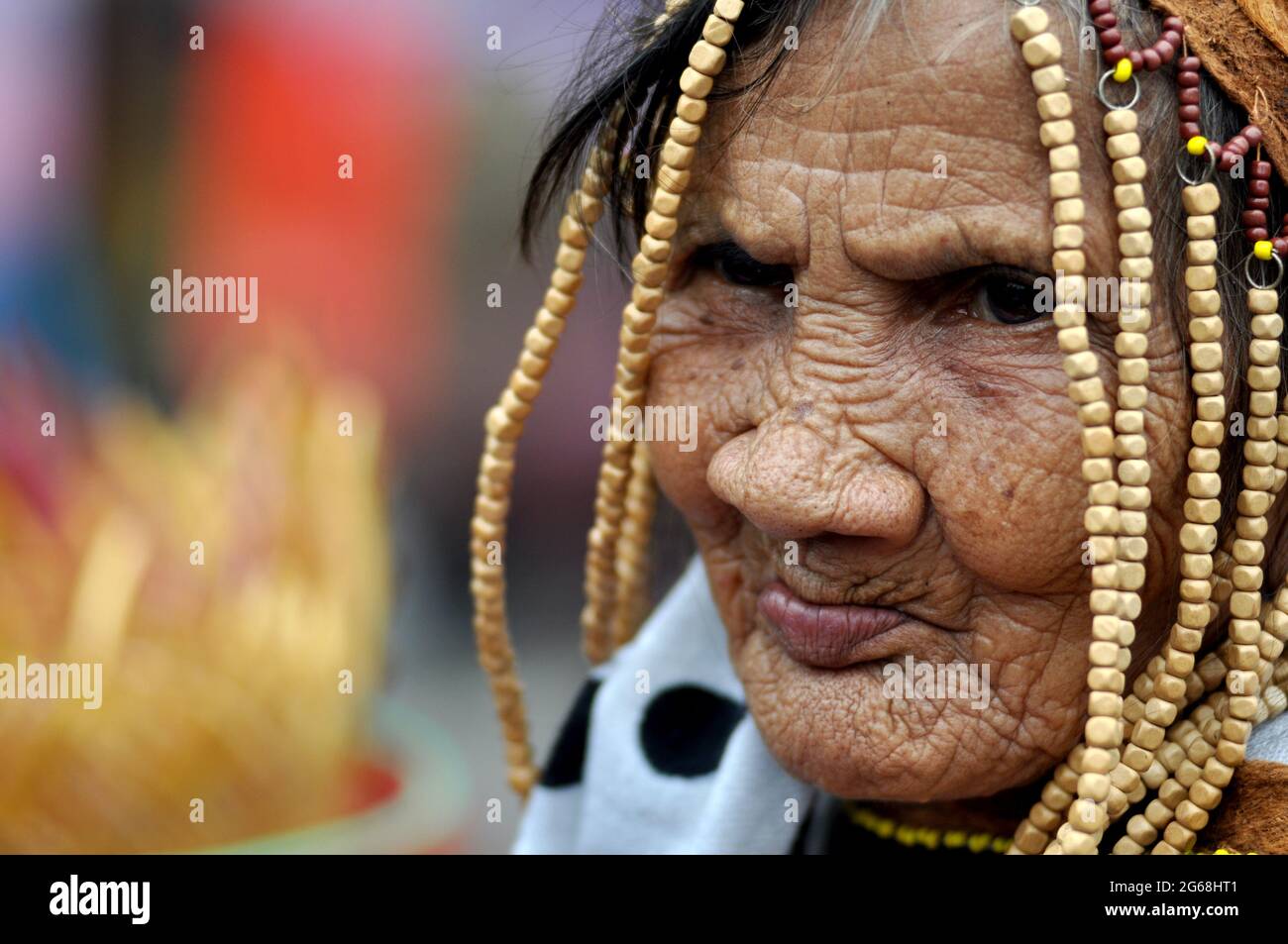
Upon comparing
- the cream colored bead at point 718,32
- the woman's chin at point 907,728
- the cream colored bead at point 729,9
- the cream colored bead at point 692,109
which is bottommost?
the woman's chin at point 907,728

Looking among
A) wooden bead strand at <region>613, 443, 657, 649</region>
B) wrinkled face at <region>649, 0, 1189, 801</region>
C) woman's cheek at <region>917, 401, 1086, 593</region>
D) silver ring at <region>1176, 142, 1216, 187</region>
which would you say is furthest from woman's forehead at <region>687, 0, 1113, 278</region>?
wooden bead strand at <region>613, 443, 657, 649</region>

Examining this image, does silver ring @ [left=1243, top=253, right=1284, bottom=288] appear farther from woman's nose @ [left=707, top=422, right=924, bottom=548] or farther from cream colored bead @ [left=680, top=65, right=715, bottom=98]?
cream colored bead @ [left=680, top=65, right=715, bottom=98]

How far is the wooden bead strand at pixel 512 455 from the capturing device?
1.93 m

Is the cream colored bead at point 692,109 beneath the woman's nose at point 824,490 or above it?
above

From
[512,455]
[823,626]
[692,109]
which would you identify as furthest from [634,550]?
[692,109]

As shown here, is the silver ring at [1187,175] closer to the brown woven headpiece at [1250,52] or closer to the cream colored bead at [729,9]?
the brown woven headpiece at [1250,52]

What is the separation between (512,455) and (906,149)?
2.83 ft

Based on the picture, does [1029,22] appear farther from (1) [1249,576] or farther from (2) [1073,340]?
(1) [1249,576]

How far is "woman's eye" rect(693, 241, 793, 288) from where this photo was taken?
5.74 feet

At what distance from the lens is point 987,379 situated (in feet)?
5.17

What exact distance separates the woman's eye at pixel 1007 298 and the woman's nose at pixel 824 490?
22 cm

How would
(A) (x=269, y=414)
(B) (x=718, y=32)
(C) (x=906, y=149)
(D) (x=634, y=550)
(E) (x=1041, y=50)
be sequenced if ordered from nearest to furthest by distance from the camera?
(E) (x=1041, y=50) < (C) (x=906, y=149) < (B) (x=718, y=32) < (D) (x=634, y=550) < (A) (x=269, y=414)

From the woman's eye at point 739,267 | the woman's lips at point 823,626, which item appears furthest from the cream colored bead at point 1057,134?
the woman's lips at point 823,626

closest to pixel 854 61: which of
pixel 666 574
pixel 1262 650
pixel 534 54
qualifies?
pixel 1262 650
